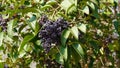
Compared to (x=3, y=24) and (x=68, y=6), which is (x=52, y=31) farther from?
(x=3, y=24)

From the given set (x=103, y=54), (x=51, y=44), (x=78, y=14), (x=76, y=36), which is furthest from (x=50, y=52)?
(x=103, y=54)

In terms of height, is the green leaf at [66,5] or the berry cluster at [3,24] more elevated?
the green leaf at [66,5]

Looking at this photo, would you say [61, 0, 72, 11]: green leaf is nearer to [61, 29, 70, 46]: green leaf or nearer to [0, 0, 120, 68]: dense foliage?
[0, 0, 120, 68]: dense foliage

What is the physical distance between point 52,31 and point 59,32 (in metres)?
0.03

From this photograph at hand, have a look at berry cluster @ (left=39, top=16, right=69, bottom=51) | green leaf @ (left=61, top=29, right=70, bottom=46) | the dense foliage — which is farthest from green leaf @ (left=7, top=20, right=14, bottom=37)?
green leaf @ (left=61, top=29, right=70, bottom=46)

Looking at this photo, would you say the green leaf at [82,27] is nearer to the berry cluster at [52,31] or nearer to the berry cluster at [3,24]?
the berry cluster at [52,31]

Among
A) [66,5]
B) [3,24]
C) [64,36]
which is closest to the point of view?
[64,36]

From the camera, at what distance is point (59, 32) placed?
1.39 meters

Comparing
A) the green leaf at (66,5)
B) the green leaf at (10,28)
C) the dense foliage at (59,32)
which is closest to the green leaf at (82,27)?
the dense foliage at (59,32)

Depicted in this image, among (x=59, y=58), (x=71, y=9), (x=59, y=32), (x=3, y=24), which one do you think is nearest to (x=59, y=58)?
(x=59, y=58)

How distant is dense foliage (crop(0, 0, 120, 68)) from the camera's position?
1.41 metres

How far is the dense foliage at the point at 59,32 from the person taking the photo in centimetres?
141

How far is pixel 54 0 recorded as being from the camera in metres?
1.65

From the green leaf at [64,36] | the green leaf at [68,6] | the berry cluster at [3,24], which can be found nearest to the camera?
the green leaf at [64,36]
